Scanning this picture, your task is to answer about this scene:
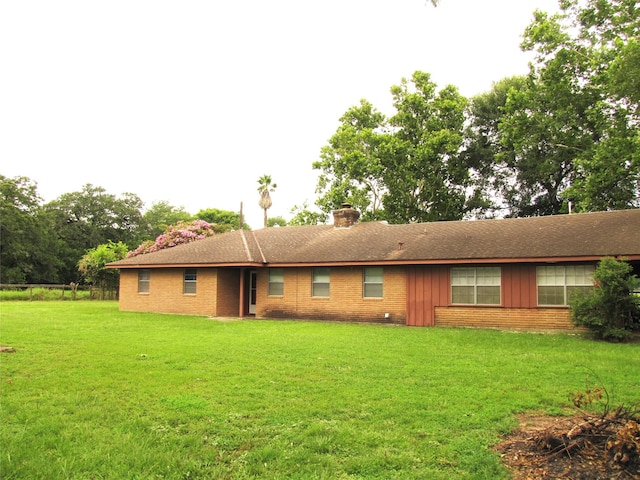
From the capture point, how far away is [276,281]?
20.2 meters

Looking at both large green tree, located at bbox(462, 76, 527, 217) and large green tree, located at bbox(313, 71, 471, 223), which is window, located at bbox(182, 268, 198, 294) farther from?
large green tree, located at bbox(462, 76, 527, 217)

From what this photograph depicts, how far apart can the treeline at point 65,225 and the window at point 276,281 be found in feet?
69.2

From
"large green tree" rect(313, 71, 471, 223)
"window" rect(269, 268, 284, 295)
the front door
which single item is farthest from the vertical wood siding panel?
"large green tree" rect(313, 71, 471, 223)

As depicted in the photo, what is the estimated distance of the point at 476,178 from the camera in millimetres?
38469

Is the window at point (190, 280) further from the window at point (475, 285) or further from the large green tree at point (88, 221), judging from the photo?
the large green tree at point (88, 221)

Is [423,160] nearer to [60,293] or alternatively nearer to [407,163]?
[407,163]

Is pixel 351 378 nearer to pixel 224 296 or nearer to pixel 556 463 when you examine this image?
pixel 556 463

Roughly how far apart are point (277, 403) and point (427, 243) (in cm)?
1331

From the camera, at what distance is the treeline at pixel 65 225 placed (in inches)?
1734

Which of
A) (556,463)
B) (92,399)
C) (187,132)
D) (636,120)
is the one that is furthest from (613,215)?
(92,399)

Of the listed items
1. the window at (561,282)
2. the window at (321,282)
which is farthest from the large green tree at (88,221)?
the window at (561,282)

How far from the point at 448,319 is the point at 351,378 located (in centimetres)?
1009

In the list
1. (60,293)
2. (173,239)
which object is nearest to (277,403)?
(60,293)

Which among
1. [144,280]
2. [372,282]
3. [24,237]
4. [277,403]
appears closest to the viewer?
[277,403]
